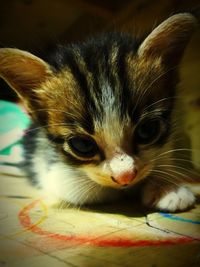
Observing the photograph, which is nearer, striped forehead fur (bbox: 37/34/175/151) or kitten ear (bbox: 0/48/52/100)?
striped forehead fur (bbox: 37/34/175/151)

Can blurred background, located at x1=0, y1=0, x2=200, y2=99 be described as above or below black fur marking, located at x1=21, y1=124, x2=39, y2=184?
above

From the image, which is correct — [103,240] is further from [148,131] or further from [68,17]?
[68,17]

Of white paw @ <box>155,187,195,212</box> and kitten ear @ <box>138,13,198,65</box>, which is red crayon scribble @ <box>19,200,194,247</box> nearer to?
white paw @ <box>155,187,195,212</box>

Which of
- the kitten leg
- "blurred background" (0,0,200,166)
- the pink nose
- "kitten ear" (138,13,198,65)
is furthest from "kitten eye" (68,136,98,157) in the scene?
"blurred background" (0,0,200,166)

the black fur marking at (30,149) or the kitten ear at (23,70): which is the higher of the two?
the kitten ear at (23,70)

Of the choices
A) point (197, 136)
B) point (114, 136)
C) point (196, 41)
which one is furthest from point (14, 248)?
point (196, 41)

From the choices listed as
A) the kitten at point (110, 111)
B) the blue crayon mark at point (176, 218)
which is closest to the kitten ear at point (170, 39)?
the kitten at point (110, 111)

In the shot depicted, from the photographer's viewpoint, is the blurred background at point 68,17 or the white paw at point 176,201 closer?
the white paw at point 176,201

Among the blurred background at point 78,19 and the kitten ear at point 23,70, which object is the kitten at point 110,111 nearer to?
the kitten ear at point 23,70
